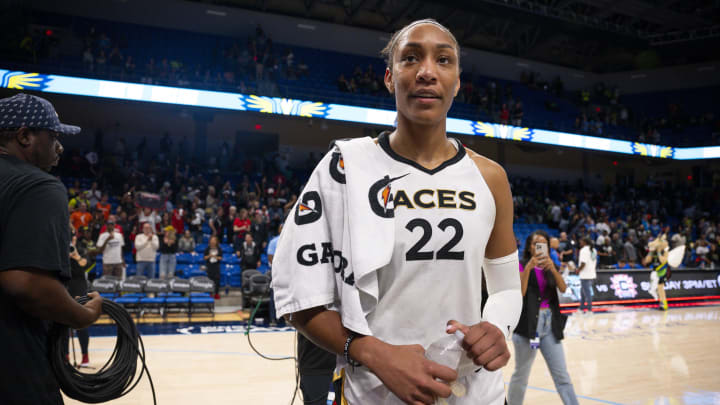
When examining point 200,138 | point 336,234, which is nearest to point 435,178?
point 336,234

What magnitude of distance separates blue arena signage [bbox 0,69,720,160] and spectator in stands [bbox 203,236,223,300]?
4994mm

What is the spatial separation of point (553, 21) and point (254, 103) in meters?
13.8

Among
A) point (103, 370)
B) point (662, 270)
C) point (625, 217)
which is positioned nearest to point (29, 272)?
point (103, 370)

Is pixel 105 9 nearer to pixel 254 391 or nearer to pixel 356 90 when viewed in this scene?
pixel 356 90

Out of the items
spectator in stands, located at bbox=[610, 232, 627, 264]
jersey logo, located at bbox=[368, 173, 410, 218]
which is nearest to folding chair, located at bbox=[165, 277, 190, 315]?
jersey logo, located at bbox=[368, 173, 410, 218]

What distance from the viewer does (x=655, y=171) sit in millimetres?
29438

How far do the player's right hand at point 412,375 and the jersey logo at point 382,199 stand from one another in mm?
324

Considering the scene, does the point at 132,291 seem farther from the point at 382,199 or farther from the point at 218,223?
the point at 382,199

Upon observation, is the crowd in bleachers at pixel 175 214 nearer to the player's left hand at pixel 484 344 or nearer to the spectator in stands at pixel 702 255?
the player's left hand at pixel 484 344

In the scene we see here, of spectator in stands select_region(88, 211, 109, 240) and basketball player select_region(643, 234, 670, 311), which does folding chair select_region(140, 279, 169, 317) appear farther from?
basketball player select_region(643, 234, 670, 311)

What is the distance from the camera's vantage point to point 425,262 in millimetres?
1292

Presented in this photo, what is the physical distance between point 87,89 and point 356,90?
394 inches

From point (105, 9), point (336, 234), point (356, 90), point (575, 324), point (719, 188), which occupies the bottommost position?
point (575, 324)

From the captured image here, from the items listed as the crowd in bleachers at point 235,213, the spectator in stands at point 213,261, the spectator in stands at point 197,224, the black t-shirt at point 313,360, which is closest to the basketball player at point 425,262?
the black t-shirt at point 313,360
